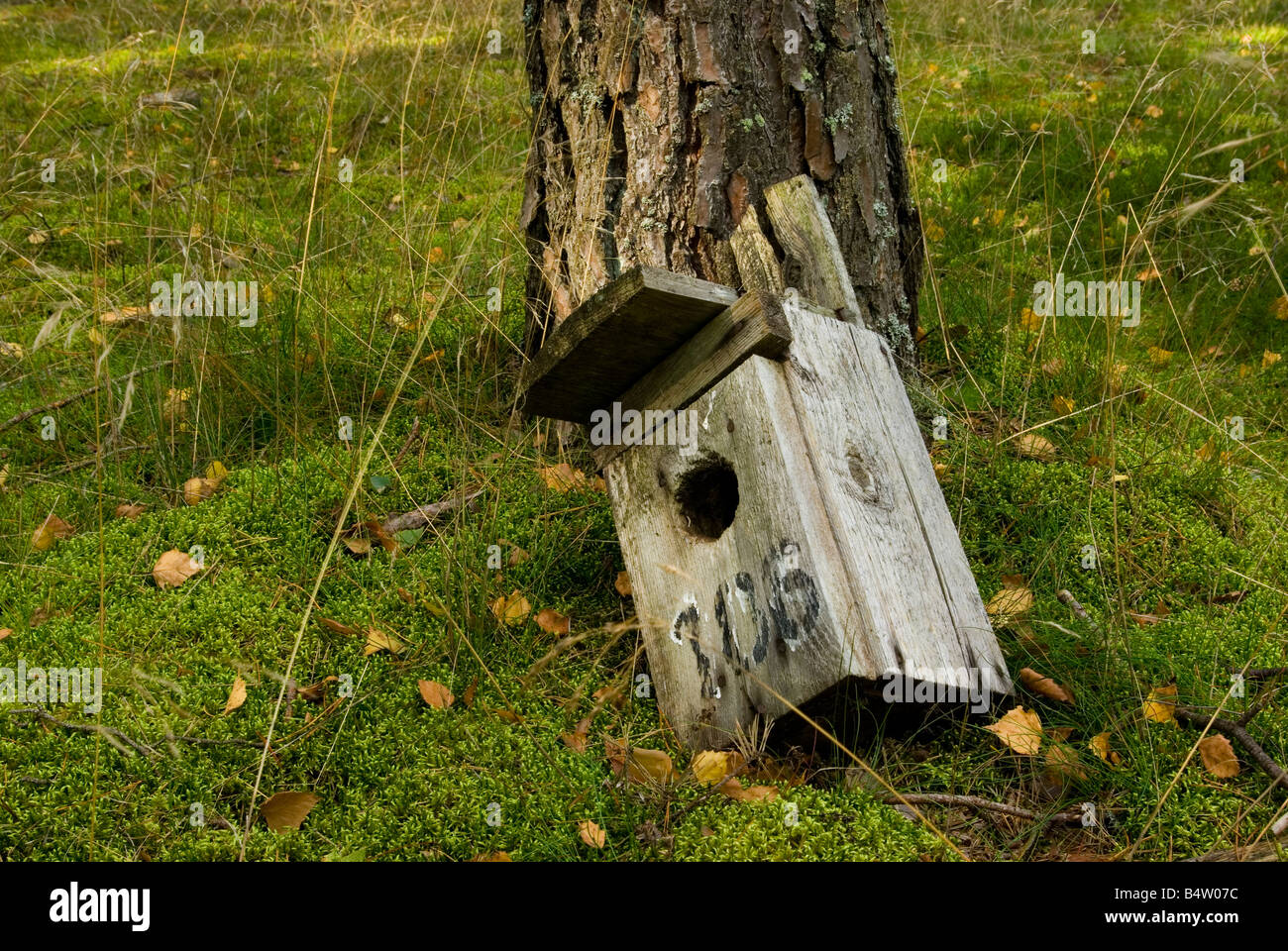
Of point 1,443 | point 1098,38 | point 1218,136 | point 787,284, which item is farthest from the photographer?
point 1098,38

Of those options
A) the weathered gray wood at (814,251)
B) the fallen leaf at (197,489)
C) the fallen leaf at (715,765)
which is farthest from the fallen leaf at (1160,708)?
the fallen leaf at (197,489)

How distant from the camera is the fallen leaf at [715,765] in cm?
220

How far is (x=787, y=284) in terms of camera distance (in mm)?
2789

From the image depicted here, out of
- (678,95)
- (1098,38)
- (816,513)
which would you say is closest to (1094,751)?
(816,513)

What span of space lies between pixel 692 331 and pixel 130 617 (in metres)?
1.65

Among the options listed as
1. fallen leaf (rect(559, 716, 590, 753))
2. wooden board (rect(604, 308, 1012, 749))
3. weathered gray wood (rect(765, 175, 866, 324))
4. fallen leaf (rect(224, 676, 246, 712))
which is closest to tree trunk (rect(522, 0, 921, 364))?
weathered gray wood (rect(765, 175, 866, 324))

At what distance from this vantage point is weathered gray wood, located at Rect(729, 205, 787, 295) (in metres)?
2.62

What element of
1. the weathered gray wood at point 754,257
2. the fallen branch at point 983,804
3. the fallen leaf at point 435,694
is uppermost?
the weathered gray wood at point 754,257

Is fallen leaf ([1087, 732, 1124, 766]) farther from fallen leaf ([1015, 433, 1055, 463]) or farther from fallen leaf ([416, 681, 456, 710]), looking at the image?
fallen leaf ([416, 681, 456, 710])

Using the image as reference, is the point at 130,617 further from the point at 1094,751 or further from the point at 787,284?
the point at 1094,751

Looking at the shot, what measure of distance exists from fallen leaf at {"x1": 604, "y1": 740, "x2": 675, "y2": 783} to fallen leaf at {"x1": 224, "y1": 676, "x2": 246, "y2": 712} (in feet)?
2.92

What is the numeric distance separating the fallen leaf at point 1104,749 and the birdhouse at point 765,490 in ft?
0.71

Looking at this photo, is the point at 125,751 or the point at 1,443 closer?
the point at 125,751

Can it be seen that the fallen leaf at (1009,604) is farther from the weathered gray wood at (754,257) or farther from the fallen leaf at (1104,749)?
the weathered gray wood at (754,257)
